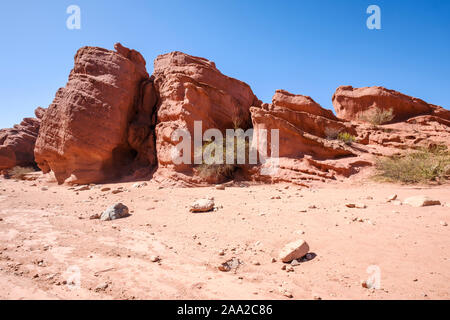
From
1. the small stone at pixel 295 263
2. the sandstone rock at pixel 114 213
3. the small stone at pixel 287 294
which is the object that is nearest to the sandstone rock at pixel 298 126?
the sandstone rock at pixel 114 213

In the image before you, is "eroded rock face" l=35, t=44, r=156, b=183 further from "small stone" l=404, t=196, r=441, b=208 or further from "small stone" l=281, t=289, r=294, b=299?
"small stone" l=404, t=196, r=441, b=208

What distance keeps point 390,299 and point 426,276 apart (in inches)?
21.9

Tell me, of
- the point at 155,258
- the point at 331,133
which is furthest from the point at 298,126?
the point at 155,258

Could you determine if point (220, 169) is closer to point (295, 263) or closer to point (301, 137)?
point (301, 137)

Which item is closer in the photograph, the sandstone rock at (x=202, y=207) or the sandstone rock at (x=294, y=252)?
the sandstone rock at (x=294, y=252)

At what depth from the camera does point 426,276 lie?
1.95 metres

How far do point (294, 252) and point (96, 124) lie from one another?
10.0 m

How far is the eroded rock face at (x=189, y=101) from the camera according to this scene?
9133mm

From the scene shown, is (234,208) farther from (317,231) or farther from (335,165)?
(335,165)

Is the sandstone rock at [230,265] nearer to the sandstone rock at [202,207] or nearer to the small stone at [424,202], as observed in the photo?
the sandstone rock at [202,207]

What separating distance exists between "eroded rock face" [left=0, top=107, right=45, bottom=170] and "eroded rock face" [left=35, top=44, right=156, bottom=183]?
8727 millimetres

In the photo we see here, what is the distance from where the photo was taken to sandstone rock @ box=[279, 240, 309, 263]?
245 centimetres

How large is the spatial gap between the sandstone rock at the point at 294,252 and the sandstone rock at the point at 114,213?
3.39m

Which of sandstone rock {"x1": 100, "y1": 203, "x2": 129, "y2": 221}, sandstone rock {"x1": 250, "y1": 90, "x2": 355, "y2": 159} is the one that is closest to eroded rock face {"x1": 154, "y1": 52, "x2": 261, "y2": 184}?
sandstone rock {"x1": 250, "y1": 90, "x2": 355, "y2": 159}
